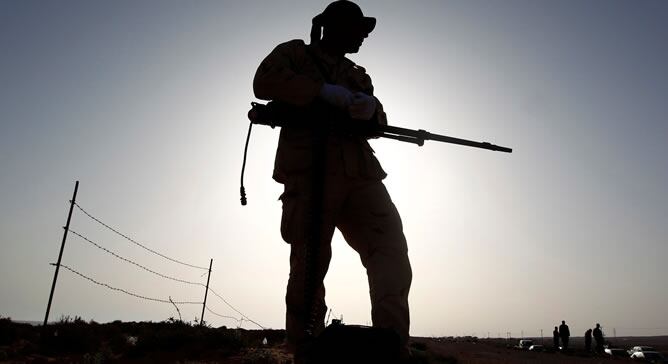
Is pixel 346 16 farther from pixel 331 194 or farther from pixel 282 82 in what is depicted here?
pixel 331 194

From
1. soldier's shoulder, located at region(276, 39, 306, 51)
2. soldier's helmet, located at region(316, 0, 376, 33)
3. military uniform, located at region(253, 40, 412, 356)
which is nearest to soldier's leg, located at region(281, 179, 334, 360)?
military uniform, located at region(253, 40, 412, 356)

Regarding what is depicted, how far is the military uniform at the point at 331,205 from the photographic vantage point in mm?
3729

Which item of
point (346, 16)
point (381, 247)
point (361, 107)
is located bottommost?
point (381, 247)

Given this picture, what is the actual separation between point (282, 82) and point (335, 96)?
0.41 m

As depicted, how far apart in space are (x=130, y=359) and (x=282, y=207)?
268 inches

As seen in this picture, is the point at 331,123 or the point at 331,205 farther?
the point at 331,123

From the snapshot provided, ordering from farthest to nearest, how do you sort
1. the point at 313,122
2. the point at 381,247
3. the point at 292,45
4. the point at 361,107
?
the point at 292,45, the point at 313,122, the point at 361,107, the point at 381,247

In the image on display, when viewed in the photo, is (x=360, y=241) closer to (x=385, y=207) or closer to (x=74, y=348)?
(x=385, y=207)

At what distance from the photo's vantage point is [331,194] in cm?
390

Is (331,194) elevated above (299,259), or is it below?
above

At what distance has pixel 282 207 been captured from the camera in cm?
411

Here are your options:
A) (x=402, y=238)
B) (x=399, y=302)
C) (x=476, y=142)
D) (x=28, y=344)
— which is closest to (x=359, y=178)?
(x=402, y=238)

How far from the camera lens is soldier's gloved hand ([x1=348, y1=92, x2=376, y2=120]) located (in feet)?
12.9

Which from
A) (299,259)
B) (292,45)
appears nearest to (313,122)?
(292,45)
